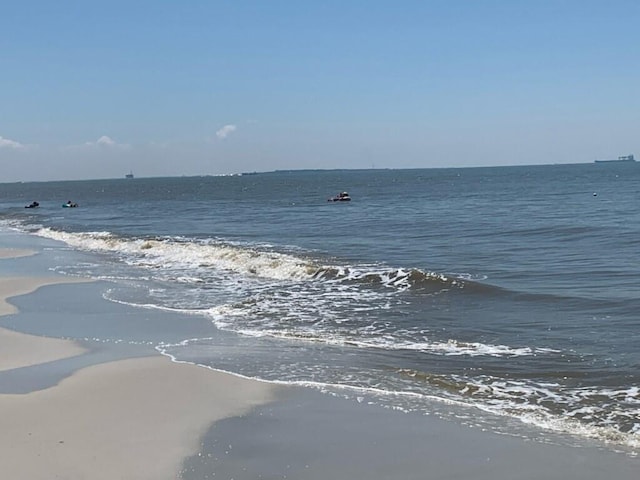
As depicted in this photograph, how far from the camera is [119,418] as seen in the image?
909 centimetres

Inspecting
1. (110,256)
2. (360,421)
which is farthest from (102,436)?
(110,256)

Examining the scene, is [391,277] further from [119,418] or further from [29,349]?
[119,418]

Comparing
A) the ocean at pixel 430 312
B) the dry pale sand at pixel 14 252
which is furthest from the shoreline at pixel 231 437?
the dry pale sand at pixel 14 252

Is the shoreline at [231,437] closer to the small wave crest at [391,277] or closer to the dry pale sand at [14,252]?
the small wave crest at [391,277]

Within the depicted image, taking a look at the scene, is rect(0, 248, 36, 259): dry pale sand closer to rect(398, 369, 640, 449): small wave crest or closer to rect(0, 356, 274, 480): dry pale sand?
rect(0, 356, 274, 480): dry pale sand

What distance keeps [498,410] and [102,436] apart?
4749 millimetres

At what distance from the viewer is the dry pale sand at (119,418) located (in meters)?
7.54

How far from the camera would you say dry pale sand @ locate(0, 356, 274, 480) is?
7539mm

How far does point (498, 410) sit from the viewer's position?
9.43 meters

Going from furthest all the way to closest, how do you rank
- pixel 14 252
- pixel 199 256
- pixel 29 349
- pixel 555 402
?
pixel 14 252
pixel 199 256
pixel 29 349
pixel 555 402

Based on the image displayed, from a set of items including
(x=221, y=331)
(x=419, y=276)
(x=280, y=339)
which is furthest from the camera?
(x=419, y=276)

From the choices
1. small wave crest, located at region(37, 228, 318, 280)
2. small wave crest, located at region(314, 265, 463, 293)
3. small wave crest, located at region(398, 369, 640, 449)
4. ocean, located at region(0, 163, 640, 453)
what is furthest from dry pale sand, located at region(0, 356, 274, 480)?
small wave crest, located at region(37, 228, 318, 280)

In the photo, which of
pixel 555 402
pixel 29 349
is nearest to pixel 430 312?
pixel 555 402

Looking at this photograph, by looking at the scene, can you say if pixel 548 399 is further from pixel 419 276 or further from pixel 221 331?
pixel 419 276
